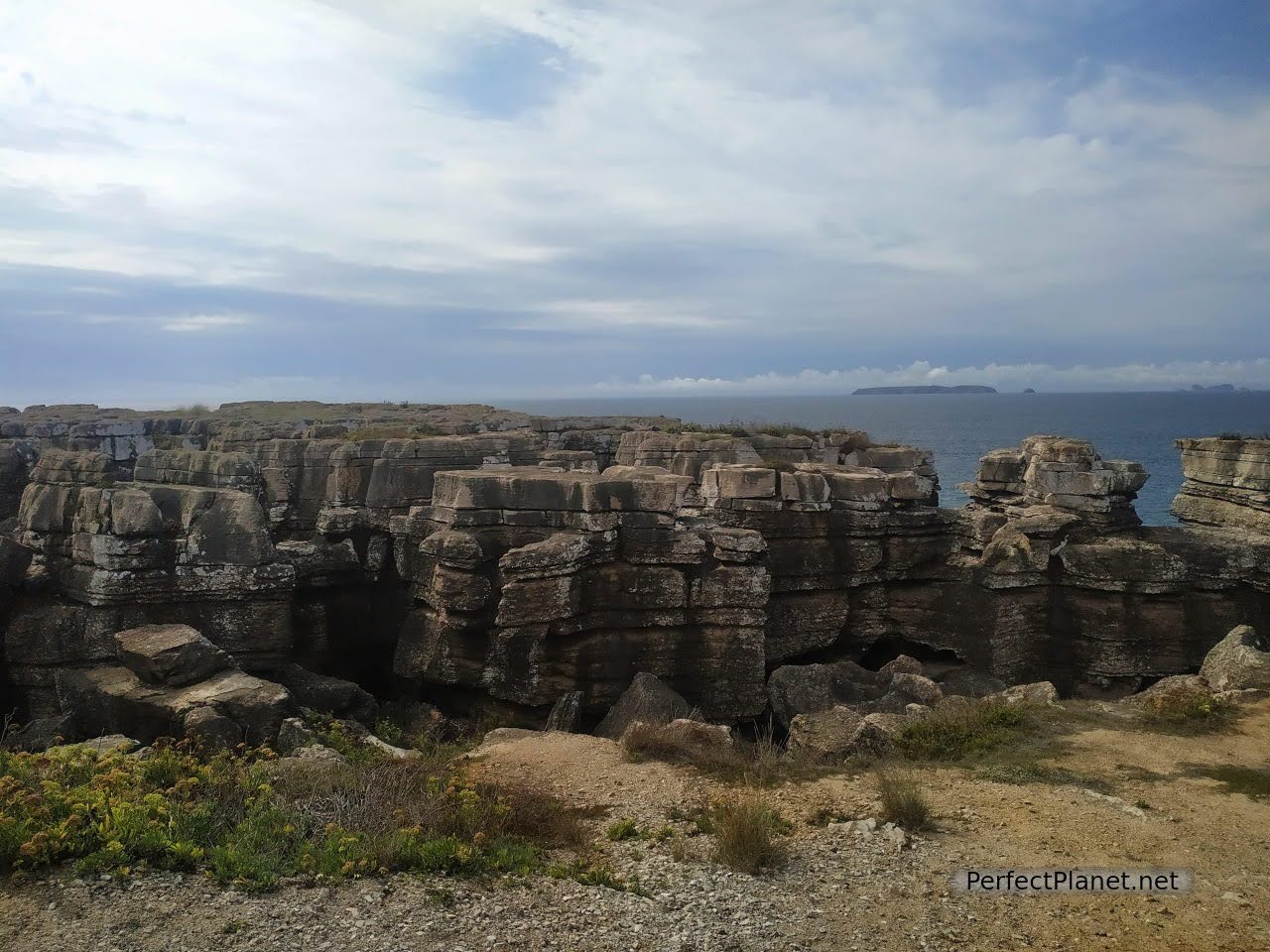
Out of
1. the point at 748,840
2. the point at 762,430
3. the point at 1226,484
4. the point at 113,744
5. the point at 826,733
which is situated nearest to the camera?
the point at 748,840

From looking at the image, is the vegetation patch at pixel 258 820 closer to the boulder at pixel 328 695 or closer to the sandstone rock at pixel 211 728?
the sandstone rock at pixel 211 728

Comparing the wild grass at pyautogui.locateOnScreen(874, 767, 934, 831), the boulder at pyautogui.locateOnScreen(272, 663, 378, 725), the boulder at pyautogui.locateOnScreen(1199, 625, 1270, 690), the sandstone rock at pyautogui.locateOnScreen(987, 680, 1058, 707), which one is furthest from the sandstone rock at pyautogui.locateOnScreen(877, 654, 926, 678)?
the boulder at pyautogui.locateOnScreen(272, 663, 378, 725)

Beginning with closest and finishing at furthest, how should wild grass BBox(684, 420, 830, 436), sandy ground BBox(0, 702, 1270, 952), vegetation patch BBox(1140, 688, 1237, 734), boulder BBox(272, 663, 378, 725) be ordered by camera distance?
sandy ground BBox(0, 702, 1270, 952), vegetation patch BBox(1140, 688, 1237, 734), boulder BBox(272, 663, 378, 725), wild grass BBox(684, 420, 830, 436)

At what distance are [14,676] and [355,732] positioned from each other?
17.4 ft

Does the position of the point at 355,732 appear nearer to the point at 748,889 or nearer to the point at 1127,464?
the point at 748,889

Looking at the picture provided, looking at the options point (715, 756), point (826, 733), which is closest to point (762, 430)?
point (826, 733)

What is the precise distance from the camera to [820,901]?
22.3 ft

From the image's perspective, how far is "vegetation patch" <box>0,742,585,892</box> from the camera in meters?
6.58

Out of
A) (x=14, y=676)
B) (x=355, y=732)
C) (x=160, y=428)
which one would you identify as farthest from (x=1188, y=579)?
(x=160, y=428)

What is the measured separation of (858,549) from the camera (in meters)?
17.4

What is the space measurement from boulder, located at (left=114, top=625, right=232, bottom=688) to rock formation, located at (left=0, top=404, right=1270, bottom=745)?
0.04 meters

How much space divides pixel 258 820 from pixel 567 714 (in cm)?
628

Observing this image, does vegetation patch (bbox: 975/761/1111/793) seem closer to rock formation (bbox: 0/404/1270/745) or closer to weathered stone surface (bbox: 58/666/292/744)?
rock formation (bbox: 0/404/1270/745)

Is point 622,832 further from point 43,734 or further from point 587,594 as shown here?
point 43,734
